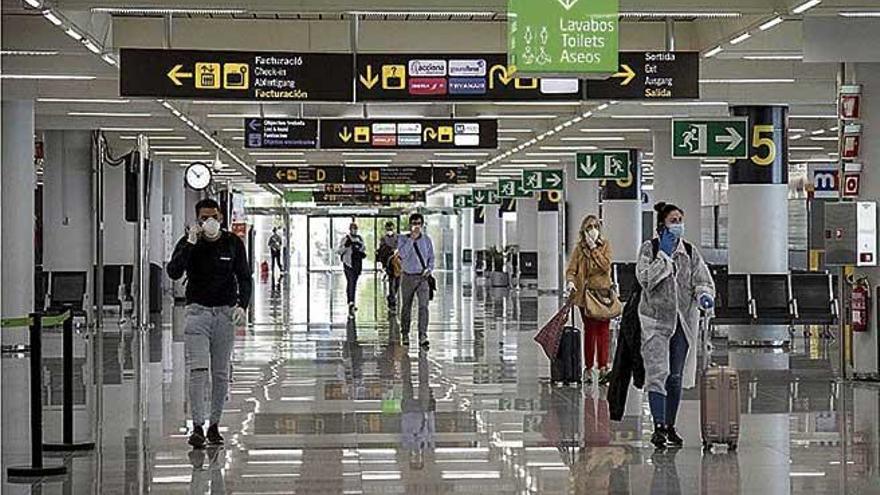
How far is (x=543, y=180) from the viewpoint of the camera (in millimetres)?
39500

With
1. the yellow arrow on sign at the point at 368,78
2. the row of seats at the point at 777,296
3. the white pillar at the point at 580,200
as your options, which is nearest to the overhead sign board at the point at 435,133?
the row of seats at the point at 777,296

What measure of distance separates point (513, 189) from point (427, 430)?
100ft

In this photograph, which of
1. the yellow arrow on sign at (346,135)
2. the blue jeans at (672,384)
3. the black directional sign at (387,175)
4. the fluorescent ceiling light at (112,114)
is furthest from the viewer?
the black directional sign at (387,175)

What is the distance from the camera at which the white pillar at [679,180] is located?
30812mm

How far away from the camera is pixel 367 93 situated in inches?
631

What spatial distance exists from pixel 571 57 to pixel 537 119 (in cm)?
1579

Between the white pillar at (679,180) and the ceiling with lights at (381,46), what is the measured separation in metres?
0.51

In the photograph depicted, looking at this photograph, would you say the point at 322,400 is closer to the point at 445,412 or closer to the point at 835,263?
the point at 445,412

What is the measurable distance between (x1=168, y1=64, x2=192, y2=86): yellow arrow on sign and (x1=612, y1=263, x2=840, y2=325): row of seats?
389 inches

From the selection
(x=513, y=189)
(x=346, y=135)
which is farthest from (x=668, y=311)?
(x=513, y=189)

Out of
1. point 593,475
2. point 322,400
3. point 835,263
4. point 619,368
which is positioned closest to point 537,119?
point 835,263

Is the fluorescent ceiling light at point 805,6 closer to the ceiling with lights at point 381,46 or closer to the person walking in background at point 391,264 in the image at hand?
the ceiling with lights at point 381,46

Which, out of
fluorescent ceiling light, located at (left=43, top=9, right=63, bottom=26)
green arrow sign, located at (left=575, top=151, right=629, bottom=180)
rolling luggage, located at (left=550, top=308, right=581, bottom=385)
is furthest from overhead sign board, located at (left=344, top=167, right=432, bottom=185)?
fluorescent ceiling light, located at (left=43, top=9, right=63, bottom=26)

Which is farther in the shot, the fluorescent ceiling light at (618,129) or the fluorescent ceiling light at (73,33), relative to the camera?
the fluorescent ceiling light at (618,129)
